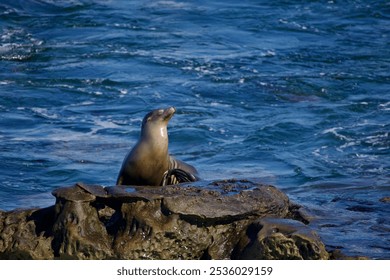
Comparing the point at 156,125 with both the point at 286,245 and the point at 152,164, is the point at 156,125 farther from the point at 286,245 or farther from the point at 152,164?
the point at 286,245

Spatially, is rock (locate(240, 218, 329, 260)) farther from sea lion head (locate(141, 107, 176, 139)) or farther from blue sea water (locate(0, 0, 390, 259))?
sea lion head (locate(141, 107, 176, 139))

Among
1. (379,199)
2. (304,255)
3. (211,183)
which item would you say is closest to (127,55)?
(379,199)

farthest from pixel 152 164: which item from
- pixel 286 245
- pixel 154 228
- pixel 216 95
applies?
pixel 216 95

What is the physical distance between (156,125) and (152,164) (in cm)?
58

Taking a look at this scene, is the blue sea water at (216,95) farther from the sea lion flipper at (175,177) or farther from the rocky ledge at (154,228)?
the sea lion flipper at (175,177)

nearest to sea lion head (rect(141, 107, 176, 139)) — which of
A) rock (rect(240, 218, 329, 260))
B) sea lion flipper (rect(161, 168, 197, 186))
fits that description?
sea lion flipper (rect(161, 168, 197, 186))

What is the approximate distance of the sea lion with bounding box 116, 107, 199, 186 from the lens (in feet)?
30.8

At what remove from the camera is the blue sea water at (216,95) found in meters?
12.9

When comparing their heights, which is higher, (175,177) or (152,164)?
(152,164)

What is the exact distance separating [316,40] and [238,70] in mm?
3534

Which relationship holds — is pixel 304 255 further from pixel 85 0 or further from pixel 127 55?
pixel 85 0

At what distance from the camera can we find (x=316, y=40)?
22.7 m

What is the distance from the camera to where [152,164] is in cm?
949

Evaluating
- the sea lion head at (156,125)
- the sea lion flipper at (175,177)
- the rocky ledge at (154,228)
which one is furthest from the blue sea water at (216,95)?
the sea lion head at (156,125)
